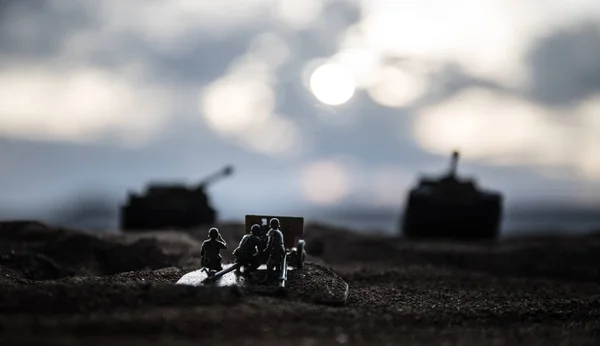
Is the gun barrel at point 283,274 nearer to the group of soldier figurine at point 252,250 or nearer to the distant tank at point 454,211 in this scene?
the group of soldier figurine at point 252,250

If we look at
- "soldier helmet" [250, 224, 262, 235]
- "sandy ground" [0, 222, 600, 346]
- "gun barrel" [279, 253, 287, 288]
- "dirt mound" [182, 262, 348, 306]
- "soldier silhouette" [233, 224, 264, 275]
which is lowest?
"sandy ground" [0, 222, 600, 346]

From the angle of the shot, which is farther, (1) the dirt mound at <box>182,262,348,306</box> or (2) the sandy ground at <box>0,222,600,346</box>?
(1) the dirt mound at <box>182,262,348,306</box>

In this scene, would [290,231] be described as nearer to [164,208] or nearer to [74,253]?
[74,253]

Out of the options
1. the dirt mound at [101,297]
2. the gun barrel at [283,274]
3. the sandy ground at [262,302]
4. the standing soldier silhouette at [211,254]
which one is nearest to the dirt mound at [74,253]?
the sandy ground at [262,302]

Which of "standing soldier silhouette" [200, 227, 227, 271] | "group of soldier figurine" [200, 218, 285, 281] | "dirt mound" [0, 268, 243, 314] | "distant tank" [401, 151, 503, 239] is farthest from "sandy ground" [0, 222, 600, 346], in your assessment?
"distant tank" [401, 151, 503, 239]

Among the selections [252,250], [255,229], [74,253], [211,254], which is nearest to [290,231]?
[255,229]

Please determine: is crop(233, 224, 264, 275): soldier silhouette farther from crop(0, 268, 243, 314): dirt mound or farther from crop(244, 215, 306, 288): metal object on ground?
crop(0, 268, 243, 314): dirt mound

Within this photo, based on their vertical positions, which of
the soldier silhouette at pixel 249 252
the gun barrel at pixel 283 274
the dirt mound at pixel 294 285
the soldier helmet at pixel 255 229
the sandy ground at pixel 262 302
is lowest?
the sandy ground at pixel 262 302

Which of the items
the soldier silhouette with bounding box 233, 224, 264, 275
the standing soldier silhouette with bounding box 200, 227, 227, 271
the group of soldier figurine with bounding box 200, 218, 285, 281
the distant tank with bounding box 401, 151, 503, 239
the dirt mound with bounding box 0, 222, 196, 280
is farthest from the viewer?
the distant tank with bounding box 401, 151, 503, 239
